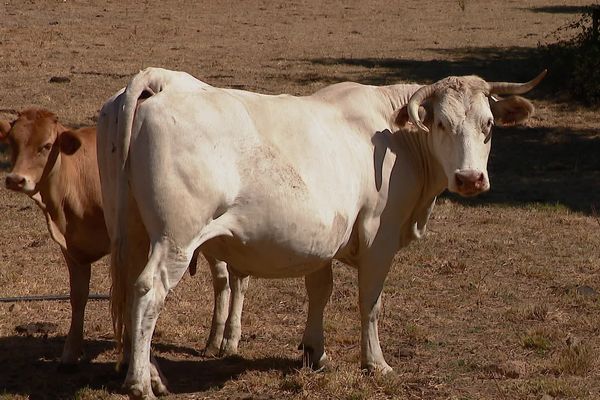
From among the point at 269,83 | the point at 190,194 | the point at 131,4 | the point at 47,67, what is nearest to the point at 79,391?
the point at 190,194

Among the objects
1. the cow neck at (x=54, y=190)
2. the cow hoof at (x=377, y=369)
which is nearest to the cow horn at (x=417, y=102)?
the cow hoof at (x=377, y=369)

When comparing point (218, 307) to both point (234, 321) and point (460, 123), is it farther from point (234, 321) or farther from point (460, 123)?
point (460, 123)

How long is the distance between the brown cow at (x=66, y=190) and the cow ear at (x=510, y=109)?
2090 mm

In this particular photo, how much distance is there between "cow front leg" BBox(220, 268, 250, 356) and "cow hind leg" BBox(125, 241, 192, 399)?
1683 mm

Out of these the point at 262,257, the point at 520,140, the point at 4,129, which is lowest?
the point at 520,140

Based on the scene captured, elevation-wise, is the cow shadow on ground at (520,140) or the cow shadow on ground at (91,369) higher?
the cow shadow on ground at (520,140)

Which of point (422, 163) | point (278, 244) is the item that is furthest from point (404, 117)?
point (278, 244)

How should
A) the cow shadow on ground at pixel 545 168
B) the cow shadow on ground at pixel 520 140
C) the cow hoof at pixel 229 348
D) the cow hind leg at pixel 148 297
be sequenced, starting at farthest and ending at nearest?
the cow shadow on ground at pixel 520 140
the cow shadow on ground at pixel 545 168
the cow hoof at pixel 229 348
the cow hind leg at pixel 148 297

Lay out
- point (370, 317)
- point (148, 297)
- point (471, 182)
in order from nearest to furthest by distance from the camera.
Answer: point (148, 297) < point (471, 182) < point (370, 317)

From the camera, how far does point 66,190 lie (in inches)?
272

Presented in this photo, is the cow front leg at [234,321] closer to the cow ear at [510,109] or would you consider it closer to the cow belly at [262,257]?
the cow belly at [262,257]

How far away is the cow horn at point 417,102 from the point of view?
639 cm

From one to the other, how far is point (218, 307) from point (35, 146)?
161 centimetres

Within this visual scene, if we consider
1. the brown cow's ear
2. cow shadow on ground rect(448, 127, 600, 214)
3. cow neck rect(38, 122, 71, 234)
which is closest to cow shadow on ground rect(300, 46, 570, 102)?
cow shadow on ground rect(448, 127, 600, 214)
